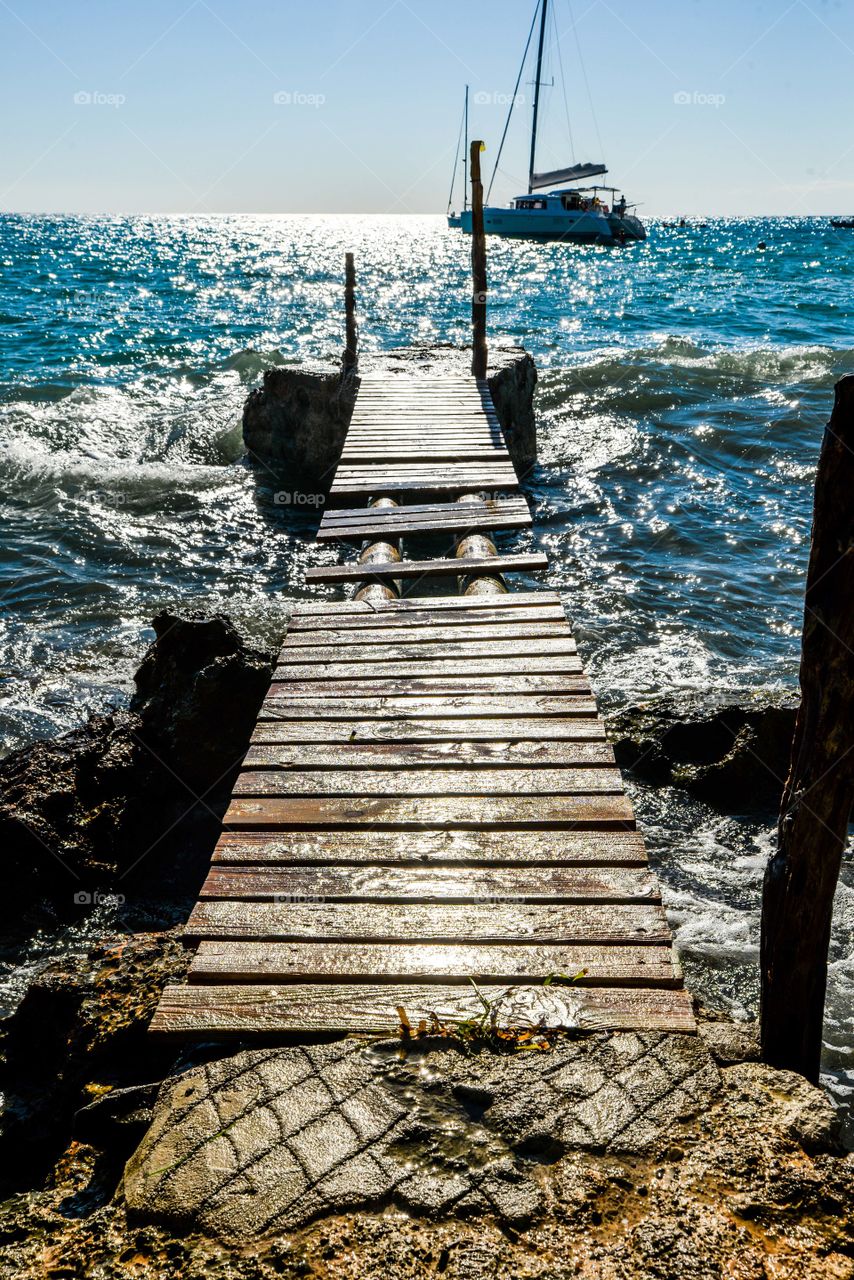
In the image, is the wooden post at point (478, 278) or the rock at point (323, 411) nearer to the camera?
the wooden post at point (478, 278)

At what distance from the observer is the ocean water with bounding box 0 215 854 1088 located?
7.62 meters

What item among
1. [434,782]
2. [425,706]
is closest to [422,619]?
[425,706]

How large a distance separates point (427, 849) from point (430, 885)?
0.22 m

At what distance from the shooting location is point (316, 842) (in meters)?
3.84

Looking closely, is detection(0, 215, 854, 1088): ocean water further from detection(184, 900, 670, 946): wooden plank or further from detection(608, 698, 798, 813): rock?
detection(184, 900, 670, 946): wooden plank

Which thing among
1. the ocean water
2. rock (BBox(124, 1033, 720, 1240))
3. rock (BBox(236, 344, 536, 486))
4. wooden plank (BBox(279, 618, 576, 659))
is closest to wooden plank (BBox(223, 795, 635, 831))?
rock (BBox(124, 1033, 720, 1240))

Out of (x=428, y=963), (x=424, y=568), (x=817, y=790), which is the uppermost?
(x=817, y=790)

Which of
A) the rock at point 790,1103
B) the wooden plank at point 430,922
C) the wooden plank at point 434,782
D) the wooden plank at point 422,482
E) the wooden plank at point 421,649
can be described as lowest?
the rock at point 790,1103

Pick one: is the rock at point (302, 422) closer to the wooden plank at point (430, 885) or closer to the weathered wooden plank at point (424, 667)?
the weathered wooden plank at point (424, 667)

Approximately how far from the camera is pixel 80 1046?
363cm

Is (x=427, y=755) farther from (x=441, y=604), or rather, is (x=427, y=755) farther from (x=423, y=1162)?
(x=423, y=1162)

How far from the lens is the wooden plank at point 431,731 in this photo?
4.54 metres

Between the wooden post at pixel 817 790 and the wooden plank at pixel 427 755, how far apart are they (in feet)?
3.97

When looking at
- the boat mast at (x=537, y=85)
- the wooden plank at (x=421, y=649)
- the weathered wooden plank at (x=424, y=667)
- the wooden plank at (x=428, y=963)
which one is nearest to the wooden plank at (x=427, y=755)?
the weathered wooden plank at (x=424, y=667)
